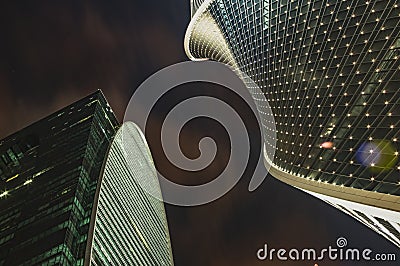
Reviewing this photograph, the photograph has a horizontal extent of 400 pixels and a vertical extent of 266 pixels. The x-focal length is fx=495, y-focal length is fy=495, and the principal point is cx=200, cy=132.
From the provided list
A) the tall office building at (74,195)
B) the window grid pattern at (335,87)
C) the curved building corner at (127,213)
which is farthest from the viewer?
the curved building corner at (127,213)

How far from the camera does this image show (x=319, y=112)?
5481cm

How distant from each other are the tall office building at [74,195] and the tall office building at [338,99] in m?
22.7

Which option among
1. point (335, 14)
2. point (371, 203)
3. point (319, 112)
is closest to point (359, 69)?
point (319, 112)

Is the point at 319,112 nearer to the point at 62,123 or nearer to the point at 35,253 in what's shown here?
the point at 35,253

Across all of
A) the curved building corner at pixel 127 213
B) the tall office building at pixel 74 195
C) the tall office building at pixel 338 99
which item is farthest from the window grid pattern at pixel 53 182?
the tall office building at pixel 338 99

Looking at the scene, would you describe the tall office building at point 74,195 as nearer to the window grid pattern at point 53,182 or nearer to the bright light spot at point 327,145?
the window grid pattern at point 53,182

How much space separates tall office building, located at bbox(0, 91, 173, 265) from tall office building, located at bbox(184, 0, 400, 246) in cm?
2272

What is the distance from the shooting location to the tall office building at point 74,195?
4766 centimetres

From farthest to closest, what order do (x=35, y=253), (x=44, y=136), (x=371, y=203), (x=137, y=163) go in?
(x=137, y=163) < (x=44, y=136) < (x=35, y=253) < (x=371, y=203)

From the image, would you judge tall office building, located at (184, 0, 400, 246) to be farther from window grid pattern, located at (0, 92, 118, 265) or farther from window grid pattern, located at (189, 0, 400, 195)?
window grid pattern, located at (0, 92, 118, 265)

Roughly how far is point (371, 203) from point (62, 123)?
48.1 m

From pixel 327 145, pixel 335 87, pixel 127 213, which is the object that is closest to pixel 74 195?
A: pixel 127 213

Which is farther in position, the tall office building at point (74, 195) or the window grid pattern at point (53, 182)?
the tall office building at point (74, 195)

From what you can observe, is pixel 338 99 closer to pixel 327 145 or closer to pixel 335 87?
pixel 335 87
